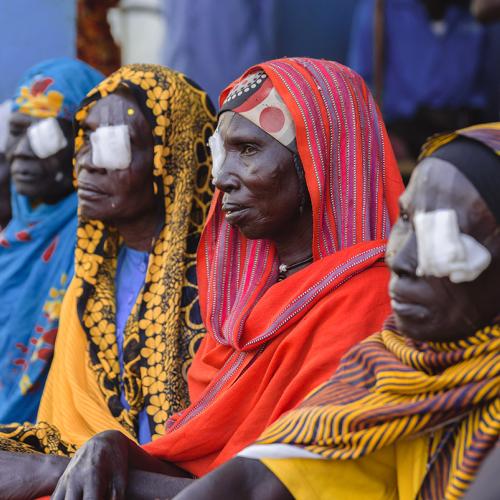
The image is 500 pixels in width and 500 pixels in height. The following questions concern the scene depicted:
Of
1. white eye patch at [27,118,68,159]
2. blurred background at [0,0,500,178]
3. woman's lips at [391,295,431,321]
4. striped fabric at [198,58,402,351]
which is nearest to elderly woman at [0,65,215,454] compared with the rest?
white eye patch at [27,118,68,159]

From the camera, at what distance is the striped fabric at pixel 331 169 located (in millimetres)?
2707

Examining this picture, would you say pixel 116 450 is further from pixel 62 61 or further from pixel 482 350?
pixel 62 61

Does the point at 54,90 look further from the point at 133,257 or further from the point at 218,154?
the point at 218,154

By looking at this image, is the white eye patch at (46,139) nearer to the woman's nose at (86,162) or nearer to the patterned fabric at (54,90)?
the patterned fabric at (54,90)

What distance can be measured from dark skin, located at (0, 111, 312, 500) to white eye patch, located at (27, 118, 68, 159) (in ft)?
4.40

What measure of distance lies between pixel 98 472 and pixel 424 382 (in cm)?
86

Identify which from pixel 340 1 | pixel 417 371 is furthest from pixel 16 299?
pixel 340 1

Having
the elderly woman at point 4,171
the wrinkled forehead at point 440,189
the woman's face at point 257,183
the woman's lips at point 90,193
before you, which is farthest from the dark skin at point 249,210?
the elderly woman at point 4,171

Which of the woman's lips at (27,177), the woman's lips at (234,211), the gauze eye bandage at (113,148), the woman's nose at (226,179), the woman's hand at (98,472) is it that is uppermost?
the woman's nose at (226,179)

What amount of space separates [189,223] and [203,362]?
2.43ft

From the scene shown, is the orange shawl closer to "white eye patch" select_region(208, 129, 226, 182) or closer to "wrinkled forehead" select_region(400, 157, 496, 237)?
"white eye patch" select_region(208, 129, 226, 182)

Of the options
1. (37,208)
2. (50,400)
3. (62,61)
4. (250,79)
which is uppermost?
(250,79)

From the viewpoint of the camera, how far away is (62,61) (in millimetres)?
4277

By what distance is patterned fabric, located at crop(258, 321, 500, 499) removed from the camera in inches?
77.1
